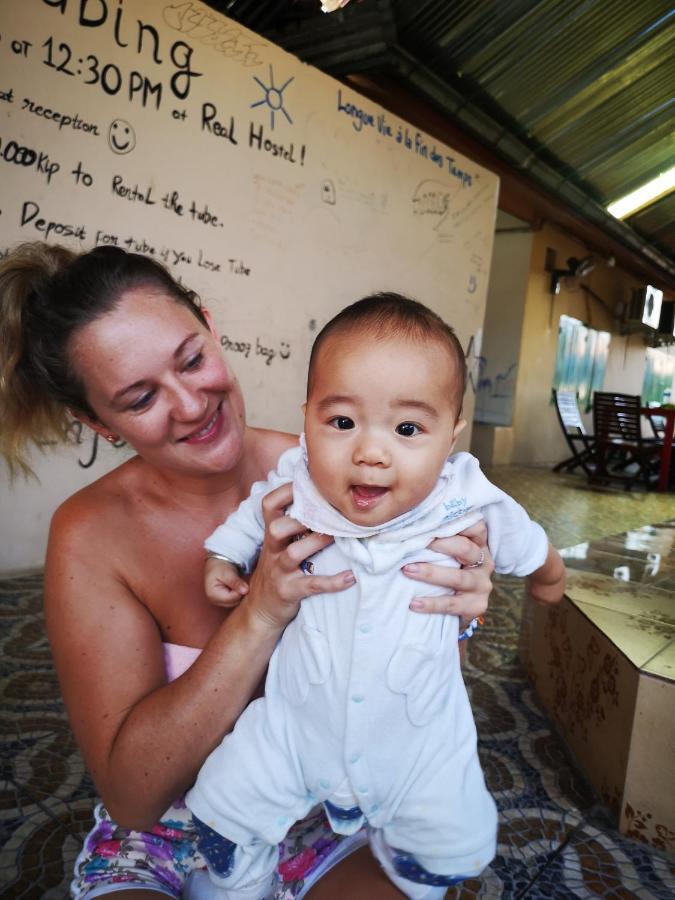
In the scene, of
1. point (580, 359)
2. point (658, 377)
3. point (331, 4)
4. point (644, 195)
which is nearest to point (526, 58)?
point (331, 4)

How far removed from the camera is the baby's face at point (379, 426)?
3.01ft

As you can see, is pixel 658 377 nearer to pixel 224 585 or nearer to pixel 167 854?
Result: pixel 224 585

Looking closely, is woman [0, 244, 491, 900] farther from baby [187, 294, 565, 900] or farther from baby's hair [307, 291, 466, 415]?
baby's hair [307, 291, 466, 415]

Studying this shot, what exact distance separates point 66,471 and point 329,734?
2585 millimetres

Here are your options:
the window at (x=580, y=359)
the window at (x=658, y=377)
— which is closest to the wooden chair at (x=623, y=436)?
the window at (x=580, y=359)

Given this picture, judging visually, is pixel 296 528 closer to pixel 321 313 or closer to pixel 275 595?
pixel 275 595

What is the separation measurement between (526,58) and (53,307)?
5.34 m

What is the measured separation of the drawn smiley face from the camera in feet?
9.70

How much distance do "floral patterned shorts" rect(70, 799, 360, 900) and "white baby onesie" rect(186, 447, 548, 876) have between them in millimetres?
171

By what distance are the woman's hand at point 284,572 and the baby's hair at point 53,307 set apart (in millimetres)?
407

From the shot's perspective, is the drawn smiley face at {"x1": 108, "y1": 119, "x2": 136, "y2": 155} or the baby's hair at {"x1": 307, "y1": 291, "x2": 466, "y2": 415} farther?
the drawn smiley face at {"x1": 108, "y1": 119, "x2": 136, "y2": 155}

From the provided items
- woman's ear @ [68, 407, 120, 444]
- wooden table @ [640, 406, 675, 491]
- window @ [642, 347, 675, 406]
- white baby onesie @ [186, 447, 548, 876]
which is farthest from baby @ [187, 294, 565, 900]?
window @ [642, 347, 675, 406]

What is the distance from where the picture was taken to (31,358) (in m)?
1.19

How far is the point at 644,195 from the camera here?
8391 millimetres
